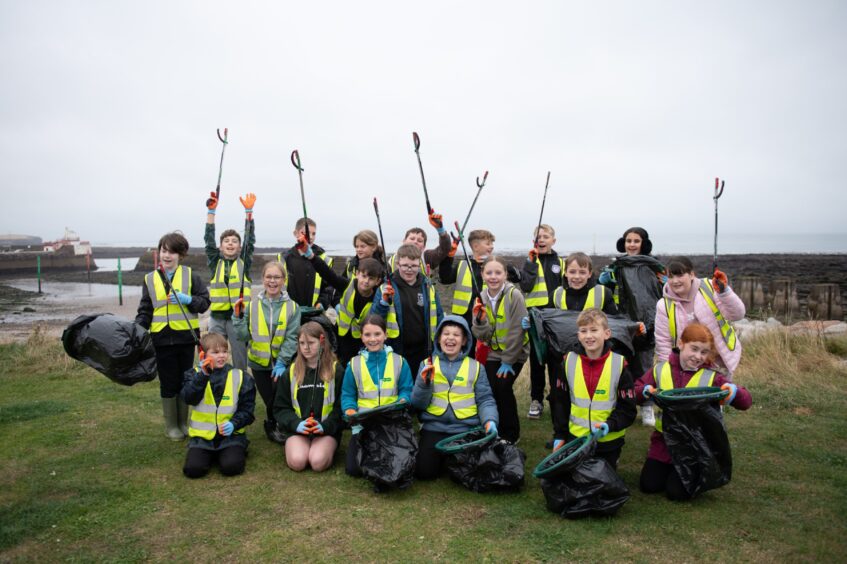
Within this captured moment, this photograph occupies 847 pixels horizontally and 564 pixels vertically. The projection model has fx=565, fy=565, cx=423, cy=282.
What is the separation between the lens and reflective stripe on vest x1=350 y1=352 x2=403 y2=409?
15.4 ft

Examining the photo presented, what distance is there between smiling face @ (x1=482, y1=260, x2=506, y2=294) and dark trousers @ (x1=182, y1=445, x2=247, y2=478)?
2.62m

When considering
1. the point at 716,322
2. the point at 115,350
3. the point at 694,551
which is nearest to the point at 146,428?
the point at 115,350

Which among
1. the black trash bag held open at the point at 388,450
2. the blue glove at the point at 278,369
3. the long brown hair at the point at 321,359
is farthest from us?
the blue glove at the point at 278,369

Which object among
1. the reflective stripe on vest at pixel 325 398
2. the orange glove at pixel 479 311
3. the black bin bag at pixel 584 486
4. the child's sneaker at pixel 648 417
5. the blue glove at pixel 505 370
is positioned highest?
the orange glove at pixel 479 311

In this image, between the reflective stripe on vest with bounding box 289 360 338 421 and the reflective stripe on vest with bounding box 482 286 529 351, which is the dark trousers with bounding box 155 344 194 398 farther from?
the reflective stripe on vest with bounding box 482 286 529 351

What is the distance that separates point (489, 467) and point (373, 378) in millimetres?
1199

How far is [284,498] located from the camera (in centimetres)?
416

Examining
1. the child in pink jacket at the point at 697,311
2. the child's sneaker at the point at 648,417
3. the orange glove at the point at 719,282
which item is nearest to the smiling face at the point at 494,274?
the child in pink jacket at the point at 697,311

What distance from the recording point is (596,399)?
4.20 meters

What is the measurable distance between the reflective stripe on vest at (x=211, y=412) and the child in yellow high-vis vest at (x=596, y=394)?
2.72 meters

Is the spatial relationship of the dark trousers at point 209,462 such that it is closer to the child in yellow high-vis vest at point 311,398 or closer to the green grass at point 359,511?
the green grass at point 359,511

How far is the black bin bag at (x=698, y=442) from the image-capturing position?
389 cm

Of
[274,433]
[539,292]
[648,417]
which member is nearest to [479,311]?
[539,292]

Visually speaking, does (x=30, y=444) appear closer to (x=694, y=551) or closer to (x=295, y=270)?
(x=295, y=270)
